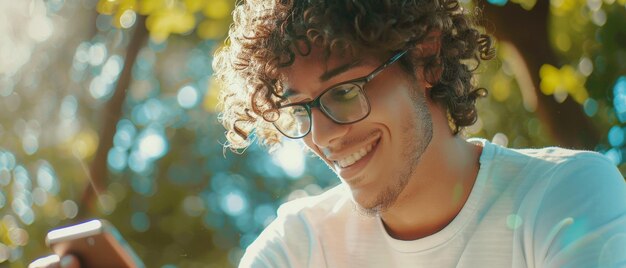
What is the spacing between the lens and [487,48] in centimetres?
400

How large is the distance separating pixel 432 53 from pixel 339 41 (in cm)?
46

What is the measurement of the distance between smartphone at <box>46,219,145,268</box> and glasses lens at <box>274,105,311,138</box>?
1.24 meters

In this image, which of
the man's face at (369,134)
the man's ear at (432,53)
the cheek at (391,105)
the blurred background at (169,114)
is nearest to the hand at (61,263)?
the man's face at (369,134)

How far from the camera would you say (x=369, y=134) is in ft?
10.5

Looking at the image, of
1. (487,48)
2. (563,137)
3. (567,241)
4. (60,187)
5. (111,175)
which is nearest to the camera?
(567,241)

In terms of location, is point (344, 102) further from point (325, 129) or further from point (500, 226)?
point (500, 226)

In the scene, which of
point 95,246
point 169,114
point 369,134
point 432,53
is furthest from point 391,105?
point 169,114

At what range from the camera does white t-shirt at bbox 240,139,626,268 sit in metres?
2.89

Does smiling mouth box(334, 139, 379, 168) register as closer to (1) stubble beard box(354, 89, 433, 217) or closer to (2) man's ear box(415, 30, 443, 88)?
(1) stubble beard box(354, 89, 433, 217)

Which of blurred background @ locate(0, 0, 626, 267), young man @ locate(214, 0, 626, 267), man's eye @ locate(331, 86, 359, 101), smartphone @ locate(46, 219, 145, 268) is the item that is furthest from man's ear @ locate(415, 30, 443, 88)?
smartphone @ locate(46, 219, 145, 268)

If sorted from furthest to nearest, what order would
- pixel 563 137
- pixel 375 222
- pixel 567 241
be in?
pixel 563 137 → pixel 375 222 → pixel 567 241

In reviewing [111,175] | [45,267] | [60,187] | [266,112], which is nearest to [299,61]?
[266,112]

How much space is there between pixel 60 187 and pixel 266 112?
906 cm

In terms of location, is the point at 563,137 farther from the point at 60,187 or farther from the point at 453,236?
the point at 60,187
